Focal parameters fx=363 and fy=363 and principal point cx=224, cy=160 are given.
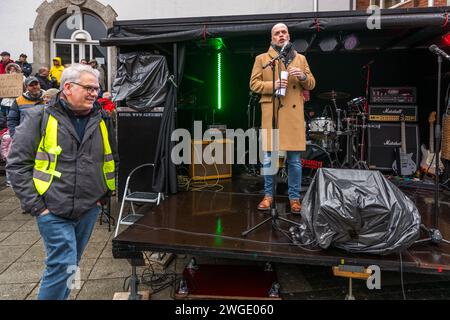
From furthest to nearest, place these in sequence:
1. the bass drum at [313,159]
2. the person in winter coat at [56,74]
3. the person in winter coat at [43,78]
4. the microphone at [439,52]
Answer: the person in winter coat at [56,74]
the person in winter coat at [43,78]
the bass drum at [313,159]
the microphone at [439,52]

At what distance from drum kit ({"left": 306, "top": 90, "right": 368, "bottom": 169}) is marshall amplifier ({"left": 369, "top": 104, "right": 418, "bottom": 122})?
0.20 m

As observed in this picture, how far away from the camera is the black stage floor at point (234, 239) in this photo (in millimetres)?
2770

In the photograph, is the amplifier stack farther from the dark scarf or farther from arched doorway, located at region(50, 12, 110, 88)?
arched doorway, located at region(50, 12, 110, 88)

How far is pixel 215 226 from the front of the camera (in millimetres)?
3535

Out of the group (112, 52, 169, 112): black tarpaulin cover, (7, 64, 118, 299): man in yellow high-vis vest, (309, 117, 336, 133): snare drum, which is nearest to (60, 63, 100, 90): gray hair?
(7, 64, 118, 299): man in yellow high-vis vest

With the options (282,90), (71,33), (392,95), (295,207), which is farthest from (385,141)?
(71,33)

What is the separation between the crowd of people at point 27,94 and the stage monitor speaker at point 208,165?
61.1 inches

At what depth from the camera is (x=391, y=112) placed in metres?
7.04

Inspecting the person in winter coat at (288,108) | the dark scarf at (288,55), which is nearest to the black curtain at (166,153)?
the person in winter coat at (288,108)

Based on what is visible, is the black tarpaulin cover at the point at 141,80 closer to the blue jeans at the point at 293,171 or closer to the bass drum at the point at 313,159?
the blue jeans at the point at 293,171

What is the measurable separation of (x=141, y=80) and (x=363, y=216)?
139 inches

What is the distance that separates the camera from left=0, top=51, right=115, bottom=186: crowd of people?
5.29 meters

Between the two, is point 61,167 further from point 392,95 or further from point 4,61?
point 4,61
